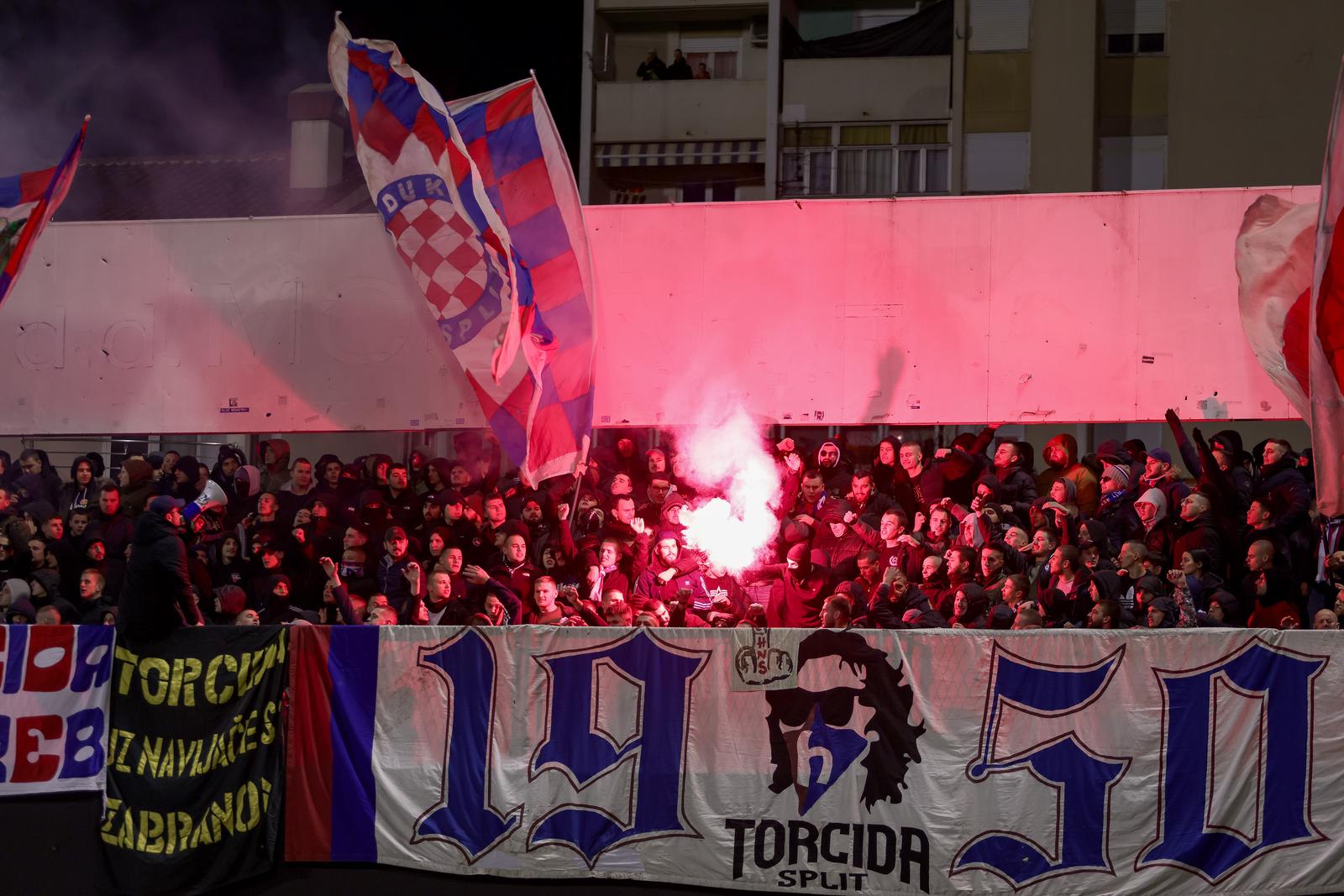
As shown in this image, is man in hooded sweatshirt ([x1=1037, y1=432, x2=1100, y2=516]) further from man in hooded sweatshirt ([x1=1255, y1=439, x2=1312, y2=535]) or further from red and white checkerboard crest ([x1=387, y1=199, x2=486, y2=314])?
red and white checkerboard crest ([x1=387, y1=199, x2=486, y2=314])

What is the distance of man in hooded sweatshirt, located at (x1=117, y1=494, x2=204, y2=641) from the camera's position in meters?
8.66

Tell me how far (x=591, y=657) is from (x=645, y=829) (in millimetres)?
915

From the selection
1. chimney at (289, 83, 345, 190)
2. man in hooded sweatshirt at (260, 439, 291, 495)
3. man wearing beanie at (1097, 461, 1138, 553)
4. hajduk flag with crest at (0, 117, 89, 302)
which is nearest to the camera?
man wearing beanie at (1097, 461, 1138, 553)

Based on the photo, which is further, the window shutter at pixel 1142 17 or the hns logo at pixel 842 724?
the window shutter at pixel 1142 17

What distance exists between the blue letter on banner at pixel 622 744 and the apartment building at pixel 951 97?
16.5m

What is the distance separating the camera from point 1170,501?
10539 mm

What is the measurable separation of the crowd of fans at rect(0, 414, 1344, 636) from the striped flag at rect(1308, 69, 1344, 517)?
60cm

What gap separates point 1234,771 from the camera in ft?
24.6

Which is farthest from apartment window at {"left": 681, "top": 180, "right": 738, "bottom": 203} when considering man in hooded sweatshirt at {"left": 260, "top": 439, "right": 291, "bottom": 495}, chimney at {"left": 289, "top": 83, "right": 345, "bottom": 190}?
man in hooded sweatshirt at {"left": 260, "top": 439, "right": 291, "bottom": 495}

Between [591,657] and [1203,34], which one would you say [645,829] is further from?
[1203,34]

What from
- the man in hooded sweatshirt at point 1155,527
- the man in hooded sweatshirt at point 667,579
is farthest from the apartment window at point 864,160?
the man in hooded sweatshirt at point 1155,527

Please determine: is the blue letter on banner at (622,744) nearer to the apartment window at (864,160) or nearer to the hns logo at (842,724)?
the hns logo at (842,724)

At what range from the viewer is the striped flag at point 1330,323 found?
9.41 m

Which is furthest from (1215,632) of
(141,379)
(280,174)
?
(280,174)
